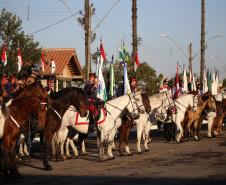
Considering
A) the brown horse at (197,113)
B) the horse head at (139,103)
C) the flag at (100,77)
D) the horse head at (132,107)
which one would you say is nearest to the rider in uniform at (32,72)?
the horse head at (132,107)

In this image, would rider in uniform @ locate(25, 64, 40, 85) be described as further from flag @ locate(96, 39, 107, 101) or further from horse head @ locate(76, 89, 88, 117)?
flag @ locate(96, 39, 107, 101)

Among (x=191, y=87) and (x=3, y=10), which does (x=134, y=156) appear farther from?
(x=3, y=10)

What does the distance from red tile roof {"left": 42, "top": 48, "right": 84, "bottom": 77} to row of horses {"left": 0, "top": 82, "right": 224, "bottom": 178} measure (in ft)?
58.9

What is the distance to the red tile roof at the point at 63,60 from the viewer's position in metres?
37.8

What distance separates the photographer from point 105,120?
15.0 metres

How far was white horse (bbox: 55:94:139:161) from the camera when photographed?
15.0m

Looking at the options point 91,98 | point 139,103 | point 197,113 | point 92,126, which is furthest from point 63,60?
point 92,126

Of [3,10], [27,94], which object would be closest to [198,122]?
[27,94]

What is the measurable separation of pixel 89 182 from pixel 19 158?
5.34m

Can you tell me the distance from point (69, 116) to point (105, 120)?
1338mm

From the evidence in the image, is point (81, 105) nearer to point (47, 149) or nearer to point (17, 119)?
point (47, 149)

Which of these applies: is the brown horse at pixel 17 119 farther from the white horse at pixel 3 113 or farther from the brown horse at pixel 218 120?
the brown horse at pixel 218 120

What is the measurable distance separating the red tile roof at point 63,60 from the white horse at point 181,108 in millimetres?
17169

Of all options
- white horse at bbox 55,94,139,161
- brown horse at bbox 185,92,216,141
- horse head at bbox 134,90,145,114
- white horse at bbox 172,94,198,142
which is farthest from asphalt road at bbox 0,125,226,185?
brown horse at bbox 185,92,216,141
